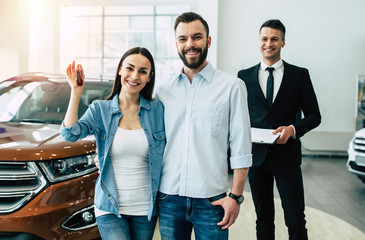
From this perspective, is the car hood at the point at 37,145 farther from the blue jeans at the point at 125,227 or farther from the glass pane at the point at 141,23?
the glass pane at the point at 141,23

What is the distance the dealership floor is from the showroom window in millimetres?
5072

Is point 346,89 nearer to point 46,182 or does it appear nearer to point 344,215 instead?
point 344,215

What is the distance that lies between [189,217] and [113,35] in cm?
861

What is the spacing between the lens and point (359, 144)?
15.4ft

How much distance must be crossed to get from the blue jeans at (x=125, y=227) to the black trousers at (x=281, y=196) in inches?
34.8

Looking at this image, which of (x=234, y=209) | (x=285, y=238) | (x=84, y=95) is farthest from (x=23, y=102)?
(x=285, y=238)

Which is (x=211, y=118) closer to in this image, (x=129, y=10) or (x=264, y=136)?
(x=264, y=136)

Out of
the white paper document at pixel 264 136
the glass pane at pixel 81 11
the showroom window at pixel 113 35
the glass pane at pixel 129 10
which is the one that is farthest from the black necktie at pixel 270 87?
the glass pane at pixel 81 11

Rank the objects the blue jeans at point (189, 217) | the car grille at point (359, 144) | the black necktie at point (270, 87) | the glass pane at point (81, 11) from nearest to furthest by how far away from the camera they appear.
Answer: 1. the blue jeans at point (189, 217)
2. the black necktie at point (270, 87)
3. the car grille at point (359, 144)
4. the glass pane at point (81, 11)

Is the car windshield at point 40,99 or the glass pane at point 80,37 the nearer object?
the car windshield at point 40,99

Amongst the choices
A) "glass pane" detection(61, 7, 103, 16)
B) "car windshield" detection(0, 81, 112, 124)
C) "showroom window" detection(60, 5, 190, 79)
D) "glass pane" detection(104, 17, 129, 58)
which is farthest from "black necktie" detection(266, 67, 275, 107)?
"glass pane" detection(61, 7, 103, 16)

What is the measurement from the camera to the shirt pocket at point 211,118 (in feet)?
4.63

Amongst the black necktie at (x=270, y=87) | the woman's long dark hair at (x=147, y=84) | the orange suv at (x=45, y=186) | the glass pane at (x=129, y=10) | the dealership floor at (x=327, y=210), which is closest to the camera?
the woman's long dark hair at (x=147, y=84)

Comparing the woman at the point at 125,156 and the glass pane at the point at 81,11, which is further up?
the glass pane at the point at 81,11
